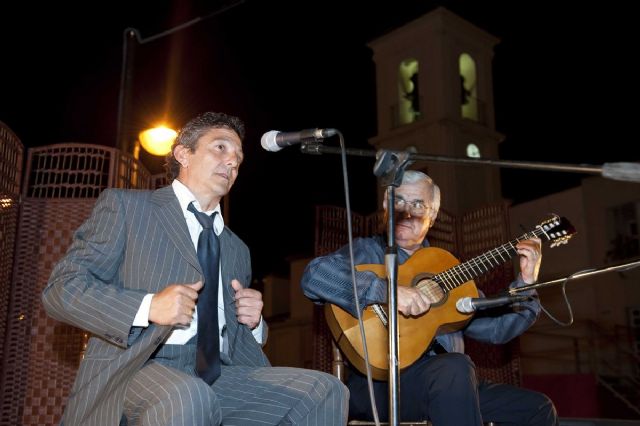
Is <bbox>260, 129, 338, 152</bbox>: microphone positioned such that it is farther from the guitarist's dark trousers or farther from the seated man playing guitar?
the guitarist's dark trousers

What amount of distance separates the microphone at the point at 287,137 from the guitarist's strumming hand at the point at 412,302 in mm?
1292

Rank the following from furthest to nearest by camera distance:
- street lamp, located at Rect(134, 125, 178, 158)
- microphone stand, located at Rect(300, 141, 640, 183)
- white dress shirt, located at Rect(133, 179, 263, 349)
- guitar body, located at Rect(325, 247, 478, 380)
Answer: street lamp, located at Rect(134, 125, 178, 158), guitar body, located at Rect(325, 247, 478, 380), white dress shirt, located at Rect(133, 179, 263, 349), microphone stand, located at Rect(300, 141, 640, 183)

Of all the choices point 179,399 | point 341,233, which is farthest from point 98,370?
point 341,233

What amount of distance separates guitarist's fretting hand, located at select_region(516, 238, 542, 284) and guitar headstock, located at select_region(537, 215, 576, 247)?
0.22 feet

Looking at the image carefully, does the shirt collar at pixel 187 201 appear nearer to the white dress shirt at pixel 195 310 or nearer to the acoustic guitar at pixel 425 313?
the white dress shirt at pixel 195 310

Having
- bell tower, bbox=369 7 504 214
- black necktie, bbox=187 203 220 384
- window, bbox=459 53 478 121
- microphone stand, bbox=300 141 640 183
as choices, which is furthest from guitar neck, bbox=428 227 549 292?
window, bbox=459 53 478 121

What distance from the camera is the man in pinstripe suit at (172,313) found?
241 cm

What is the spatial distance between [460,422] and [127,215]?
6.09ft

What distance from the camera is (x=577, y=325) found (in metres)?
17.3

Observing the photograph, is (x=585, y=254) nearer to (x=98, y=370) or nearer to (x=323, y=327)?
(x=323, y=327)

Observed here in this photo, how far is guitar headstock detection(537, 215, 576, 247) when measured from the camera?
376cm

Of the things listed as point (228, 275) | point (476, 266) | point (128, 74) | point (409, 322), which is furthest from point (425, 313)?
point (128, 74)

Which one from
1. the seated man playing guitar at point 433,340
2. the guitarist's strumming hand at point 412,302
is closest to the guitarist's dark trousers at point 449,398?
the seated man playing guitar at point 433,340

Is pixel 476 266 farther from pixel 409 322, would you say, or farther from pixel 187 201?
pixel 187 201
